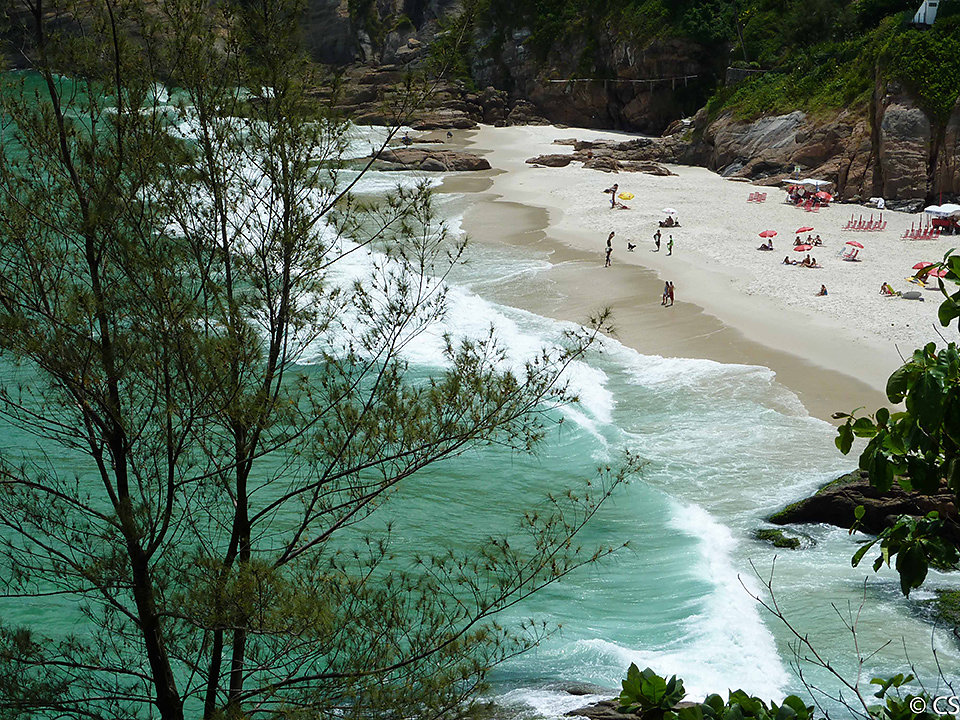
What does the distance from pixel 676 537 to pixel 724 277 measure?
17.7m

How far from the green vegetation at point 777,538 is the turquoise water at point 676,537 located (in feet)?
0.57

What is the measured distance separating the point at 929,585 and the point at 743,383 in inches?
333

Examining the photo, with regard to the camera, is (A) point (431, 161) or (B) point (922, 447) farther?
(A) point (431, 161)

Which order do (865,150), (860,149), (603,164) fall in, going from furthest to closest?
(603,164)
(860,149)
(865,150)

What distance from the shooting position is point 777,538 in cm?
1528

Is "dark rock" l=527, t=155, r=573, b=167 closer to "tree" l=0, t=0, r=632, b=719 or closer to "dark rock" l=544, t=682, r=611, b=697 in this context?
"dark rock" l=544, t=682, r=611, b=697

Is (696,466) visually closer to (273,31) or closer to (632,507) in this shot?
(632,507)

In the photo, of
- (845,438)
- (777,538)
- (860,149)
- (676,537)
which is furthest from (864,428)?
(860,149)

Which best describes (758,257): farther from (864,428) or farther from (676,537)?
(864,428)

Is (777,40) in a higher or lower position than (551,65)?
lower

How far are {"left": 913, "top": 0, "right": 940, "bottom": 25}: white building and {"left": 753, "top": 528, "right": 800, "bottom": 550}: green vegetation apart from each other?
3545 centimetres

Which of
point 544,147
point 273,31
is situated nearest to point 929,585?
point 273,31

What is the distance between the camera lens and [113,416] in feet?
21.8

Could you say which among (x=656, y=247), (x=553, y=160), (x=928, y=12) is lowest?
(x=656, y=247)
